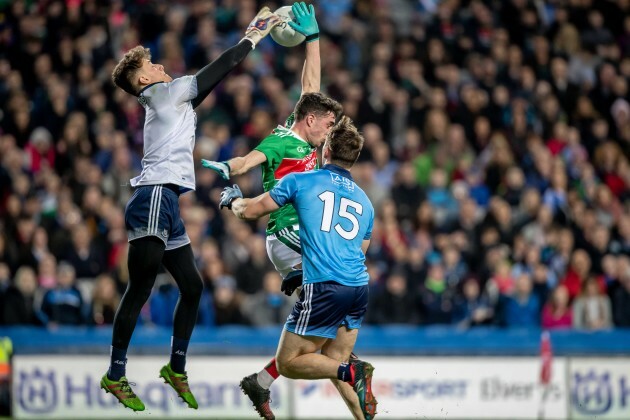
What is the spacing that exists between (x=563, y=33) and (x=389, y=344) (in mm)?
7195

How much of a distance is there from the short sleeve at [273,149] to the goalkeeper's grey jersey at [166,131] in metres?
0.66

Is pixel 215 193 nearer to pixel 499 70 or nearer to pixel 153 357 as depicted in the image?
pixel 153 357

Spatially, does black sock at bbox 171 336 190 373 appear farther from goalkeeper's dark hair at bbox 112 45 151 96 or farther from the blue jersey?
goalkeeper's dark hair at bbox 112 45 151 96

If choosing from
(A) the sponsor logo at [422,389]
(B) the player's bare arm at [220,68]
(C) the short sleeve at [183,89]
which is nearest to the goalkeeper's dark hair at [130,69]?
(C) the short sleeve at [183,89]

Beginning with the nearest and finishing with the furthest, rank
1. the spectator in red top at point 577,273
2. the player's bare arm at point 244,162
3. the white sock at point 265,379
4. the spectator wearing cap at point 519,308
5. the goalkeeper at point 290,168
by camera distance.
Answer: the player's bare arm at point 244,162
the goalkeeper at point 290,168
the white sock at point 265,379
the spectator wearing cap at point 519,308
the spectator in red top at point 577,273

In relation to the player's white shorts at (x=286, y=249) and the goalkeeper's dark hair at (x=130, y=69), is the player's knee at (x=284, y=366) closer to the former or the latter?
the player's white shorts at (x=286, y=249)

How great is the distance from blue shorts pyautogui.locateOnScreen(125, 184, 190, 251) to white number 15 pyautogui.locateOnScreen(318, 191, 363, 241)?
1191 millimetres

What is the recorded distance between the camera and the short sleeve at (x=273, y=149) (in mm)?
9688

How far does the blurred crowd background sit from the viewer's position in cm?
1602

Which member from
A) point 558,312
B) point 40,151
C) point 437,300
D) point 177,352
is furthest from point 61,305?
point 558,312

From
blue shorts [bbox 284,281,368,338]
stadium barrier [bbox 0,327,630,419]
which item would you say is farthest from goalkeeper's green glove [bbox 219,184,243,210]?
stadium barrier [bbox 0,327,630,419]

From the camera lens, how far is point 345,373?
932cm

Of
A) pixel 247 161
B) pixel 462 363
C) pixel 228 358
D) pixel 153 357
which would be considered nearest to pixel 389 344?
pixel 462 363

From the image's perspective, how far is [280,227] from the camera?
9977mm
